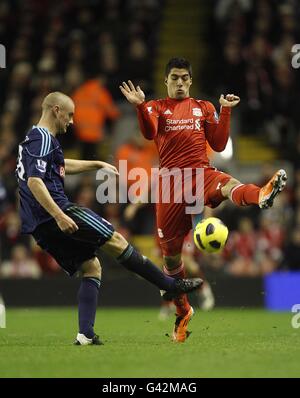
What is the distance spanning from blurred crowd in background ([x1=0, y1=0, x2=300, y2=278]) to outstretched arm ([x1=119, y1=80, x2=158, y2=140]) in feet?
17.1

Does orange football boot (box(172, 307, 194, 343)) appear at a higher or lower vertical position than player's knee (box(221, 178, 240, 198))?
lower

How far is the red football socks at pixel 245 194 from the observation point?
8625 millimetres

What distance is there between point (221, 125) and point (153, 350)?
7.33 feet

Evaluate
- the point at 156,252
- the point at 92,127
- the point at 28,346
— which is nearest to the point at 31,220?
the point at 28,346

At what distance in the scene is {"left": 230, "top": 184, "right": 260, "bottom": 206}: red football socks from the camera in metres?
8.62

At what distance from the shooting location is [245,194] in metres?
8.67

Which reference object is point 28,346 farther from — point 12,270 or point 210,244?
point 12,270

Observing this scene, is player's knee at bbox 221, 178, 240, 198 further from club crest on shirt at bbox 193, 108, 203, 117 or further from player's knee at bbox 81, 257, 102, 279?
player's knee at bbox 81, 257, 102, 279

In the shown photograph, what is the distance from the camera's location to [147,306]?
1576 centimetres

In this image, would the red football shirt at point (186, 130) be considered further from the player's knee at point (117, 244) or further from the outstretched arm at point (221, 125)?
the player's knee at point (117, 244)

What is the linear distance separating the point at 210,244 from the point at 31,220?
1507 mm
